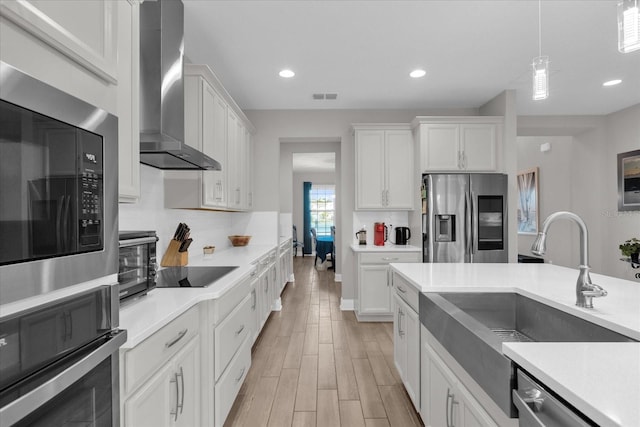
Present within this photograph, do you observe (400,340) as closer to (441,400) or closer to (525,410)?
(441,400)

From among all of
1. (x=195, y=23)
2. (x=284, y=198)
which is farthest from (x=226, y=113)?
(x=284, y=198)

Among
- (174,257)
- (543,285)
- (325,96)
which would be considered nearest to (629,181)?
(543,285)

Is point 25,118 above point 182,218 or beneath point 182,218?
above

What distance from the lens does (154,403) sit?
119 cm

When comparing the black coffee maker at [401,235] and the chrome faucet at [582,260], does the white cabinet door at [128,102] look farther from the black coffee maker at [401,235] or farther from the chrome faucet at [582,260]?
the black coffee maker at [401,235]

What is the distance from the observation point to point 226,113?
3135 mm

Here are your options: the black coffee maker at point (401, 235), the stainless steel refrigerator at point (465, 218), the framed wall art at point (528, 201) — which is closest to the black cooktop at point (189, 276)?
Answer: the stainless steel refrigerator at point (465, 218)

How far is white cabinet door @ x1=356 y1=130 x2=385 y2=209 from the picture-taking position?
4180 millimetres

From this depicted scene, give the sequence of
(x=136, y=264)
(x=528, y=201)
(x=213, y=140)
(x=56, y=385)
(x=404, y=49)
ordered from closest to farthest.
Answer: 1. (x=56, y=385)
2. (x=136, y=264)
3. (x=213, y=140)
4. (x=404, y=49)
5. (x=528, y=201)

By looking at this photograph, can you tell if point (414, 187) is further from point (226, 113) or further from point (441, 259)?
point (226, 113)

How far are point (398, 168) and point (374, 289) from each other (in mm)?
1600

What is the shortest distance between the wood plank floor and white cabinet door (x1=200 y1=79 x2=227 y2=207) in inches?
59.5

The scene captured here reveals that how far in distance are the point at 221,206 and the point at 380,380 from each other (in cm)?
202

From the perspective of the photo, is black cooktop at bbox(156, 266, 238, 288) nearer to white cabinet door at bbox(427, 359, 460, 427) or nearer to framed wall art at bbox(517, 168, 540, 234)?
white cabinet door at bbox(427, 359, 460, 427)
